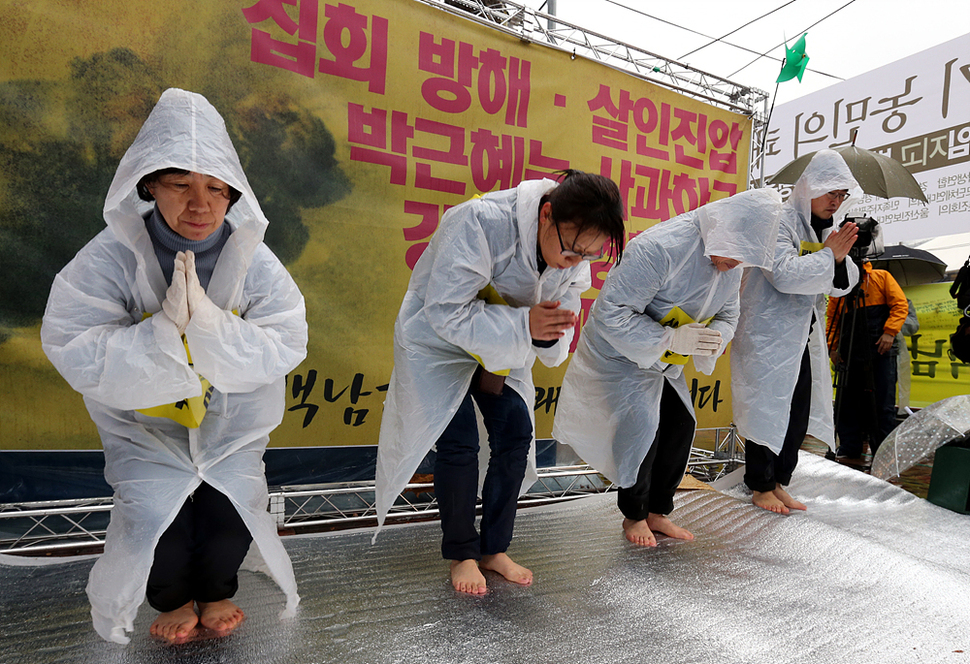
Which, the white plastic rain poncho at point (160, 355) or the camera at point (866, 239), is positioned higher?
the camera at point (866, 239)

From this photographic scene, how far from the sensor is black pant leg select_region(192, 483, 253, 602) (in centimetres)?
114

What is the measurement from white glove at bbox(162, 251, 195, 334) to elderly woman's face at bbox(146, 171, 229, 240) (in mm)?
83

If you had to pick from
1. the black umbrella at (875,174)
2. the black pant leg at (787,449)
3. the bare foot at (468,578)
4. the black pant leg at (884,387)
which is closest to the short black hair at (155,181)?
the bare foot at (468,578)

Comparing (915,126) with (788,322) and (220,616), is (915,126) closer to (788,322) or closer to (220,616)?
(788,322)

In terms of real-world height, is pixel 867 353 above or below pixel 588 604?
above

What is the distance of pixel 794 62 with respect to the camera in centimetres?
255

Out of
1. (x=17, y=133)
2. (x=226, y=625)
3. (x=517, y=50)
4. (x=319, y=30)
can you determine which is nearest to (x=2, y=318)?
(x=17, y=133)

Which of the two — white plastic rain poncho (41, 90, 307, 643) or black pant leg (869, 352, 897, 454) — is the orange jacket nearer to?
black pant leg (869, 352, 897, 454)

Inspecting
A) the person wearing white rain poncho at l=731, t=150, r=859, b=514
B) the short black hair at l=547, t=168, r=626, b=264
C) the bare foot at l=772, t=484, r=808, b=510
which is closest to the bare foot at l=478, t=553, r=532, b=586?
the short black hair at l=547, t=168, r=626, b=264

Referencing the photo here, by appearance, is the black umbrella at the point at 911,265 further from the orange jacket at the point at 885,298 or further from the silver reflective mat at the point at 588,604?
the silver reflective mat at the point at 588,604

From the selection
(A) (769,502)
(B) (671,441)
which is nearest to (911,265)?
(A) (769,502)

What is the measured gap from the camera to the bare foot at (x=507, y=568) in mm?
1477

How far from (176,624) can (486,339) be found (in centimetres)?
82

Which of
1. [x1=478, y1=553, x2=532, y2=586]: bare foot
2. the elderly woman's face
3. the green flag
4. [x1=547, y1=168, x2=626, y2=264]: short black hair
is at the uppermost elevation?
the green flag
